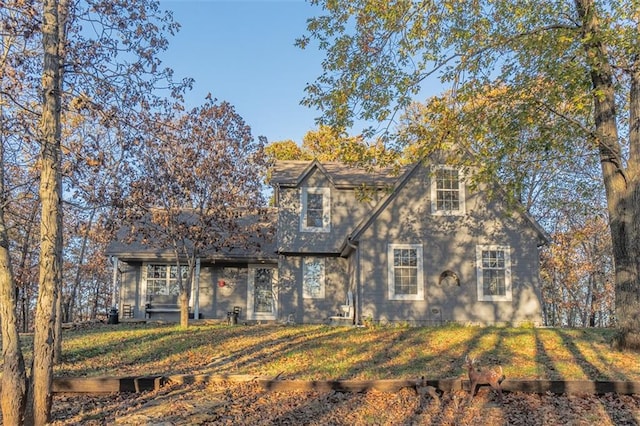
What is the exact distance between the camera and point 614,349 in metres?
10.5

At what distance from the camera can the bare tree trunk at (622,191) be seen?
1012 cm

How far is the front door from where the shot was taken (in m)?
20.0

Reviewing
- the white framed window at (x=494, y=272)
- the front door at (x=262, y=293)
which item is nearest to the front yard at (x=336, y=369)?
the white framed window at (x=494, y=272)

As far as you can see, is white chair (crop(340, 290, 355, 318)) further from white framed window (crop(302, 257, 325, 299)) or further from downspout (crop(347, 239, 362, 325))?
white framed window (crop(302, 257, 325, 299))

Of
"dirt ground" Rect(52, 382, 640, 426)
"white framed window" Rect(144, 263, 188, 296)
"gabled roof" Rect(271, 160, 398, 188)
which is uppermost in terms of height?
"gabled roof" Rect(271, 160, 398, 188)

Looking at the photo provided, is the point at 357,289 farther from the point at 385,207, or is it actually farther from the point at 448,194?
the point at 448,194

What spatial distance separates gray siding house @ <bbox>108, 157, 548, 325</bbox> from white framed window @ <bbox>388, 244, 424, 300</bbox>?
0.11 feet

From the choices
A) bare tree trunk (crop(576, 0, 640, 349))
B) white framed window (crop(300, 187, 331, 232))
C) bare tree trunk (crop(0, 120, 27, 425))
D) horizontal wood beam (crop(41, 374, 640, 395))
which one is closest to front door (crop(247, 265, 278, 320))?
white framed window (crop(300, 187, 331, 232))

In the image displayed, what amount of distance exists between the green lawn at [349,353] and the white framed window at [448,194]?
4210mm

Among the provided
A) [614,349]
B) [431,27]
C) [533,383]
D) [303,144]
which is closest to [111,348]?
[533,383]

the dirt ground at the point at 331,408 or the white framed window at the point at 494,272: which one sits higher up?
the white framed window at the point at 494,272

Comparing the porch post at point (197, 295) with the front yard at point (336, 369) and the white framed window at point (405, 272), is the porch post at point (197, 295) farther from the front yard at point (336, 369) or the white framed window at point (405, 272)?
the white framed window at point (405, 272)

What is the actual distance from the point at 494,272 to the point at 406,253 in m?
2.96

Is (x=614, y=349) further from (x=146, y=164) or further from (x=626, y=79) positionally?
(x=146, y=164)
